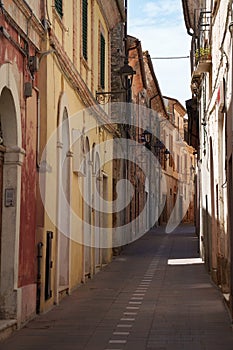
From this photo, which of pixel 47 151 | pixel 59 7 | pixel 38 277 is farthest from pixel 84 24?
pixel 38 277

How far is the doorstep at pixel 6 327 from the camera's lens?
874 cm

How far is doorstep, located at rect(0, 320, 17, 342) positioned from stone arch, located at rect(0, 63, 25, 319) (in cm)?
15

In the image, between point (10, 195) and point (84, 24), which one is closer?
point (10, 195)

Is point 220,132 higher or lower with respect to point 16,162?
higher

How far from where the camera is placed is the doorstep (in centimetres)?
874

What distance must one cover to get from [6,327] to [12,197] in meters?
1.86

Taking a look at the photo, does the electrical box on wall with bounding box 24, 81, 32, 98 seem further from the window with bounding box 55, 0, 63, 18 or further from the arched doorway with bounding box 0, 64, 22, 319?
the window with bounding box 55, 0, 63, 18

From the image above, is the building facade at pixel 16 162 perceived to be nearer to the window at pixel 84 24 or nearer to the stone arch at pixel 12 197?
the stone arch at pixel 12 197

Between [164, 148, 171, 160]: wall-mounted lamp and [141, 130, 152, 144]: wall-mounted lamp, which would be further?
[164, 148, 171, 160]: wall-mounted lamp

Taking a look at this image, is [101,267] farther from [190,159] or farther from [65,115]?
[190,159]

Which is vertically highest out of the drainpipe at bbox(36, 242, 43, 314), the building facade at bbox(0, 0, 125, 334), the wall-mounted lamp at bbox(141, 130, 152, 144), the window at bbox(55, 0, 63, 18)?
the wall-mounted lamp at bbox(141, 130, 152, 144)

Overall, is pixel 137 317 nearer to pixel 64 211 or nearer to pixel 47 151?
pixel 47 151

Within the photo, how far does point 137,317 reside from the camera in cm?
1080

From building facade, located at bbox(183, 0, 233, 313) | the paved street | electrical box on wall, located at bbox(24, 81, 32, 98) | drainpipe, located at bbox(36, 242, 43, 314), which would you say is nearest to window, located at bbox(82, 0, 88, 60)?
building facade, located at bbox(183, 0, 233, 313)
